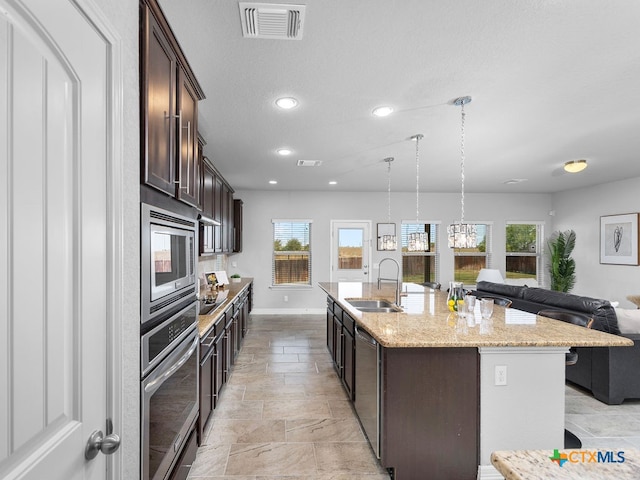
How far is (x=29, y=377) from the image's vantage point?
2.43 feet

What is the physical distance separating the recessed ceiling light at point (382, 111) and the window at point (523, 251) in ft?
20.3

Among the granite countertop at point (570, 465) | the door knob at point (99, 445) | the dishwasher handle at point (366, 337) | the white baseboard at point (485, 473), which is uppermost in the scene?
the granite countertop at point (570, 465)

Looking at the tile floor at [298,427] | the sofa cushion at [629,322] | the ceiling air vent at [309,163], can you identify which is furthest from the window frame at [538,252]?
the ceiling air vent at [309,163]

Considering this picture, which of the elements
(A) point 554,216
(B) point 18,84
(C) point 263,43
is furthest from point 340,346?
(A) point 554,216

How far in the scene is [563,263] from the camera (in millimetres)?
7496

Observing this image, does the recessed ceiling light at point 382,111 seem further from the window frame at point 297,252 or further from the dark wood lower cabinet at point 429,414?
the window frame at point 297,252

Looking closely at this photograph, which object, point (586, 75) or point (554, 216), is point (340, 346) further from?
point (554, 216)

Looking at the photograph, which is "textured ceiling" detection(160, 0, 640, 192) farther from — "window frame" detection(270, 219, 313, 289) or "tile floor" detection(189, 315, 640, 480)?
"window frame" detection(270, 219, 313, 289)

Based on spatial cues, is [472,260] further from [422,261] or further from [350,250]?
[350,250]

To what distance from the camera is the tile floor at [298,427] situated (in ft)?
7.54

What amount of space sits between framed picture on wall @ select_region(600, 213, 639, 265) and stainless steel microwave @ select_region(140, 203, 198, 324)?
24.2 ft

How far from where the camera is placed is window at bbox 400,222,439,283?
8.00 meters

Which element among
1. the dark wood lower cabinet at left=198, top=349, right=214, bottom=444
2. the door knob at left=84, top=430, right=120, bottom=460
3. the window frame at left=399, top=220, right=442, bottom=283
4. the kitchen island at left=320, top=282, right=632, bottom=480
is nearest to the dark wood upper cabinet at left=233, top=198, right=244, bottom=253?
the window frame at left=399, top=220, right=442, bottom=283

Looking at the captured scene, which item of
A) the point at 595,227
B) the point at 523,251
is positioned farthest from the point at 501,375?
the point at 523,251
